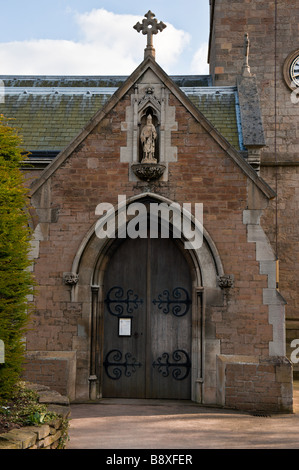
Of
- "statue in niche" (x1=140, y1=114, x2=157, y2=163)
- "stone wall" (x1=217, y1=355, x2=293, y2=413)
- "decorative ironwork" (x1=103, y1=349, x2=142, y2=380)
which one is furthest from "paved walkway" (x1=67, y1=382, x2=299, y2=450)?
"statue in niche" (x1=140, y1=114, x2=157, y2=163)

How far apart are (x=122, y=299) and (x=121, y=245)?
1.09 metres

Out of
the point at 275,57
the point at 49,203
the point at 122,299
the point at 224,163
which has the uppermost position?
the point at 275,57

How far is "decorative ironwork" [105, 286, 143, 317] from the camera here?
11.3m

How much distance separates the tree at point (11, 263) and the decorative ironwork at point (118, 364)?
147 inches

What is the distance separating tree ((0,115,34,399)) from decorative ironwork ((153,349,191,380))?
4.09 m

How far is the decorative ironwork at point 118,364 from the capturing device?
11.1 m

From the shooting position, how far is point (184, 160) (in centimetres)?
1098

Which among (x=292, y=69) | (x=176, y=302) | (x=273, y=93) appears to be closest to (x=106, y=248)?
(x=176, y=302)

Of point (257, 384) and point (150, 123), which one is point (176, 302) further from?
point (150, 123)

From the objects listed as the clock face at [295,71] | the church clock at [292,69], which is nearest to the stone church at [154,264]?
the church clock at [292,69]

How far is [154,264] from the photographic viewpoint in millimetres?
11375

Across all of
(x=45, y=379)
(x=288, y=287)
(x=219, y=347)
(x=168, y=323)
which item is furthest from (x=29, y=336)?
(x=288, y=287)

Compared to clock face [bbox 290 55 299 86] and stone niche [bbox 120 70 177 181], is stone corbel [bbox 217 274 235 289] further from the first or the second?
clock face [bbox 290 55 299 86]

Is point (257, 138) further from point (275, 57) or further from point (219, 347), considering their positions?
point (275, 57)
